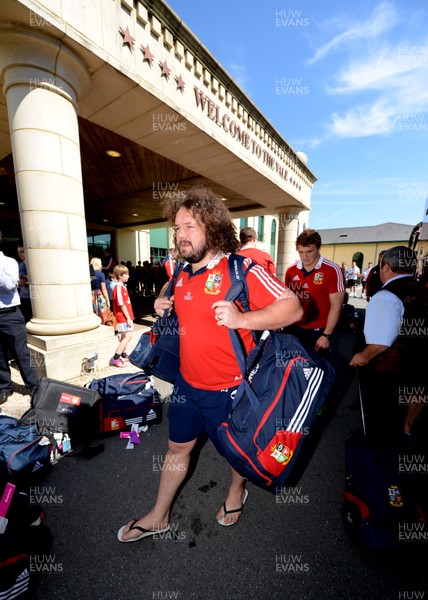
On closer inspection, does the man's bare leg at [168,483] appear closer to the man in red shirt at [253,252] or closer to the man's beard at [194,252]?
the man's beard at [194,252]

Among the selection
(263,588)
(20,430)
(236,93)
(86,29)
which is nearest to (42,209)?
(86,29)

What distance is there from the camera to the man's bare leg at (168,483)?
1.92 meters

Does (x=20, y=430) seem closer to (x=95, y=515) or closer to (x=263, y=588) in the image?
(x=95, y=515)

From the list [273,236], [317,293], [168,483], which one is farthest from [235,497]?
[273,236]

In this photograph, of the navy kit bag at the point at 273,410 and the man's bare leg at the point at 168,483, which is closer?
the navy kit bag at the point at 273,410

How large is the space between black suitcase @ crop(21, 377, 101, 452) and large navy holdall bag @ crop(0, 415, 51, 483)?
0.24 m

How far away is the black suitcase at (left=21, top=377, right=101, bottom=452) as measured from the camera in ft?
9.59

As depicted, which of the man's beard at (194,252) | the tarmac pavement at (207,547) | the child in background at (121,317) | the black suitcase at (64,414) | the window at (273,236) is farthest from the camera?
the window at (273,236)

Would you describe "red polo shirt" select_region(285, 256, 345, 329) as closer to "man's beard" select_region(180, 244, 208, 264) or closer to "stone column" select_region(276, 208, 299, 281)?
"man's beard" select_region(180, 244, 208, 264)

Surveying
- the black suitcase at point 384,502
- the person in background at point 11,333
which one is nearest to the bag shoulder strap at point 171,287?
the black suitcase at point 384,502

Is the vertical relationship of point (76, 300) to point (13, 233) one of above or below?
below

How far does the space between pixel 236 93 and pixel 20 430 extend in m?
8.70

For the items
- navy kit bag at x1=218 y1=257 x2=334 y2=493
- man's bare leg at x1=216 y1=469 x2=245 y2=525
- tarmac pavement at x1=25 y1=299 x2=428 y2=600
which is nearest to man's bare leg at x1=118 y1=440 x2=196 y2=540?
tarmac pavement at x1=25 y1=299 x2=428 y2=600

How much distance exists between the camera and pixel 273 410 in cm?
143
